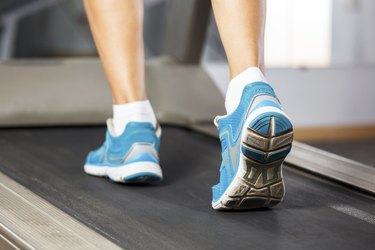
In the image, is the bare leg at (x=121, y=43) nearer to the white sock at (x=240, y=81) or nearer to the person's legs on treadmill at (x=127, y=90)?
the person's legs on treadmill at (x=127, y=90)

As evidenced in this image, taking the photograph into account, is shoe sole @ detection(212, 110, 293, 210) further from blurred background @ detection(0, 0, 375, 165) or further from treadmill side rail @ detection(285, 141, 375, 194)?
blurred background @ detection(0, 0, 375, 165)

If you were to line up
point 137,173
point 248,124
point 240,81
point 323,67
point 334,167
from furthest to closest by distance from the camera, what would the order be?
point 323,67
point 334,167
point 137,173
point 240,81
point 248,124

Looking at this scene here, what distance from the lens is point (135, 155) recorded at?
170 cm

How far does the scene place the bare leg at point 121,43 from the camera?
1.73 meters

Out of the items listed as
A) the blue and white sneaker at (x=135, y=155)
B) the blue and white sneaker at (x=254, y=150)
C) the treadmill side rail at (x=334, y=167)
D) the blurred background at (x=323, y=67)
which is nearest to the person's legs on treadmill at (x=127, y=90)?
the blue and white sneaker at (x=135, y=155)

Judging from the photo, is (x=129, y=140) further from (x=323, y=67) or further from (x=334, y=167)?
(x=323, y=67)

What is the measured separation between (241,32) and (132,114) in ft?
1.21

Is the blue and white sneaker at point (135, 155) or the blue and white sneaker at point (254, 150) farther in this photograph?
the blue and white sneaker at point (135, 155)

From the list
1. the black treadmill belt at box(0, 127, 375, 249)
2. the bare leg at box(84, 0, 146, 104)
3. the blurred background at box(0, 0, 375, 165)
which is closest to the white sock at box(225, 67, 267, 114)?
the black treadmill belt at box(0, 127, 375, 249)

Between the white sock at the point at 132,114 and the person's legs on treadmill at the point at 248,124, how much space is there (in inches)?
10.6

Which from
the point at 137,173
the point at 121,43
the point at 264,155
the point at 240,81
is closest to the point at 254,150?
the point at 264,155

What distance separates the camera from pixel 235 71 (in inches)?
57.8

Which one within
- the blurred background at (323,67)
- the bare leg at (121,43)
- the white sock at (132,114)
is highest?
the bare leg at (121,43)

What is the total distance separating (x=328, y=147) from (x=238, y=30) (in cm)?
196
